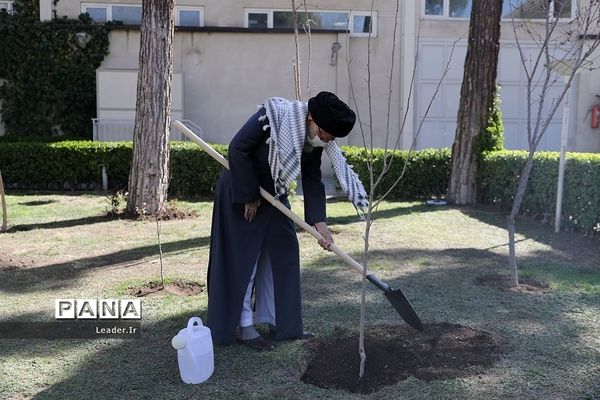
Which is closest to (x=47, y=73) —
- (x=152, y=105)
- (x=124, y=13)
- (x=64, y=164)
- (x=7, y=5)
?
(x=7, y=5)

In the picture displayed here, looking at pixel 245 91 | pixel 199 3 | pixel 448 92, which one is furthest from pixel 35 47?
pixel 448 92

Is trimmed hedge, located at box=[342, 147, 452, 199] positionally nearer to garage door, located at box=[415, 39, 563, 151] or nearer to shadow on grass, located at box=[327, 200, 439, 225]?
shadow on grass, located at box=[327, 200, 439, 225]

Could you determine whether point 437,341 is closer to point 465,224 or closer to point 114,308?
point 114,308

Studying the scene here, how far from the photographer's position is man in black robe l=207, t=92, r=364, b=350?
3.56m

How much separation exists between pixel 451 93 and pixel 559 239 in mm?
9394

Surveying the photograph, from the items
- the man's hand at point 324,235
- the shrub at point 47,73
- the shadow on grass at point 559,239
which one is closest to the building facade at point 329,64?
the shrub at point 47,73

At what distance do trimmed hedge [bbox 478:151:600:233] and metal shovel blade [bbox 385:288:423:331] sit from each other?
175 inches

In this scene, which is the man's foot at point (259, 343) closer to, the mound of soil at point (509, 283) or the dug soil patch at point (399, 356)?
the dug soil patch at point (399, 356)

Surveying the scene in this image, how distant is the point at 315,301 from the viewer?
16.3 ft

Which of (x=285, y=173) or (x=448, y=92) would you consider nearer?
(x=285, y=173)

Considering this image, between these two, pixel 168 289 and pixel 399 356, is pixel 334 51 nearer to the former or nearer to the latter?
pixel 168 289

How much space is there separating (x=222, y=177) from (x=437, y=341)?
173cm

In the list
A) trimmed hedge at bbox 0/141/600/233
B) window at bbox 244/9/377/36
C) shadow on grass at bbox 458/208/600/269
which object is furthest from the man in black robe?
window at bbox 244/9/377/36

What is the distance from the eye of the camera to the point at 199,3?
16219mm
